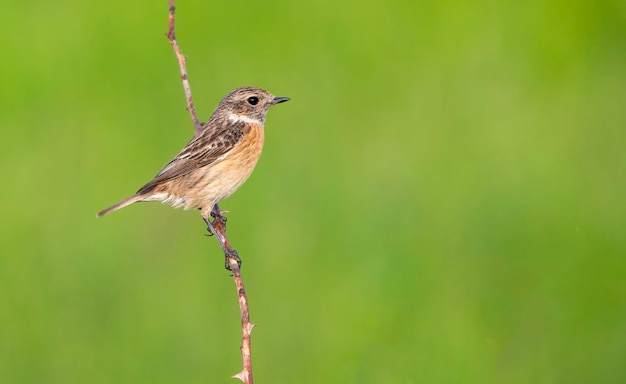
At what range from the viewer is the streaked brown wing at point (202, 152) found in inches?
314

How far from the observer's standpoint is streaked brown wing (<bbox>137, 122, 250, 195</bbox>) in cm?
797

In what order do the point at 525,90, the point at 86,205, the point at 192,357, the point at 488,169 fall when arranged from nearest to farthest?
the point at 192,357, the point at 86,205, the point at 488,169, the point at 525,90

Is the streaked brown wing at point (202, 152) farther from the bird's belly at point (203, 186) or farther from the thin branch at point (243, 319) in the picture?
the thin branch at point (243, 319)

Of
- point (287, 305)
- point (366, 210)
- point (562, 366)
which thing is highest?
point (366, 210)

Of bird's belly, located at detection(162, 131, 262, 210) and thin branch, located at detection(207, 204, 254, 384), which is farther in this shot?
bird's belly, located at detection(162, 131, 262, 210)

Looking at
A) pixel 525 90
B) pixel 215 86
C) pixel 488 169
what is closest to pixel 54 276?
pixel 215 86

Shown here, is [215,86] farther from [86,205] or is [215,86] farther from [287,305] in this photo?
[287,305]

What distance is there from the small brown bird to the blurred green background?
73.9 inches

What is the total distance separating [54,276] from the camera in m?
10.1

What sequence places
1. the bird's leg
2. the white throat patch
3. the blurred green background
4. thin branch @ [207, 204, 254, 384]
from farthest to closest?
the blurred green background < the white throat patch < the bird's leg < thin branch @ [207, 204, 254, 384]

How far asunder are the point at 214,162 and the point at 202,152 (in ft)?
0.33

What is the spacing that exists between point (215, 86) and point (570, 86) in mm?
3585

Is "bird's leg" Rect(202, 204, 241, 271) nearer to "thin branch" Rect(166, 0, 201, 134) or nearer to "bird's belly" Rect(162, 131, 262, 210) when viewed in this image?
"bird's belly" Rect(162, 131, 262, 210)

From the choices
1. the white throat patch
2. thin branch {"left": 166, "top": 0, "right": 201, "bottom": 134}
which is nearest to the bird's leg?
the white throat patch
